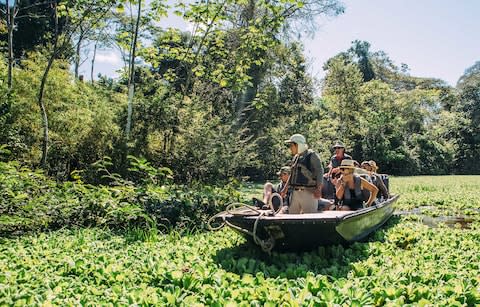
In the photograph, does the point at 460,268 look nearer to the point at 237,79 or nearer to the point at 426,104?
the point at 237,79

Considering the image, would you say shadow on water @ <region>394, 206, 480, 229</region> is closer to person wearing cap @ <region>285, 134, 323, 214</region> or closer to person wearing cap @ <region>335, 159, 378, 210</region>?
person wearing cap @ <region>335, 159, 378, 210</region>

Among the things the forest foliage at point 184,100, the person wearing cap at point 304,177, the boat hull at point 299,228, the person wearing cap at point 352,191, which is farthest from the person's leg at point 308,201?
the forest foliage at point 184,100

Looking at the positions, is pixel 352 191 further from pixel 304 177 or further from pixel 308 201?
pixel 304 177

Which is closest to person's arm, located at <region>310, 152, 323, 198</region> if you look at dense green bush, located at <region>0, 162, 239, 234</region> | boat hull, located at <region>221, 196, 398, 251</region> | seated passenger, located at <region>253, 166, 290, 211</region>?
seated passenger, located at <region>253, 166, 290, 211</region>

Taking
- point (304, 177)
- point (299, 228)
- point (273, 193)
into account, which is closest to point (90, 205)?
point (273, 193)

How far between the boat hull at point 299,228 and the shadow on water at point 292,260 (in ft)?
0.42

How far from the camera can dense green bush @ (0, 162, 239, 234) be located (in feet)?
22.2

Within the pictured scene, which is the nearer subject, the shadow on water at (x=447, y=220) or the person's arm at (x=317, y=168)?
the person's arm at (x=317, y=168)

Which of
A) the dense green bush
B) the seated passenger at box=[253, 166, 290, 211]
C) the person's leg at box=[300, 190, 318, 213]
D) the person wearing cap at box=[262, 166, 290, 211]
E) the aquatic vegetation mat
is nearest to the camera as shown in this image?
the aquatic vegetation mat

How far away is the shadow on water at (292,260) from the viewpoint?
4723 millimetres

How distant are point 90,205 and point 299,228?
4039mm

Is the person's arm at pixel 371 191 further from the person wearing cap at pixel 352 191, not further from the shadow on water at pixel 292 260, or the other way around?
the shadow on water at pixel 292 260

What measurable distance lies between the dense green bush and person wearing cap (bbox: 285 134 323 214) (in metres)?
2.24

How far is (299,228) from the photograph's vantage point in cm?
507
